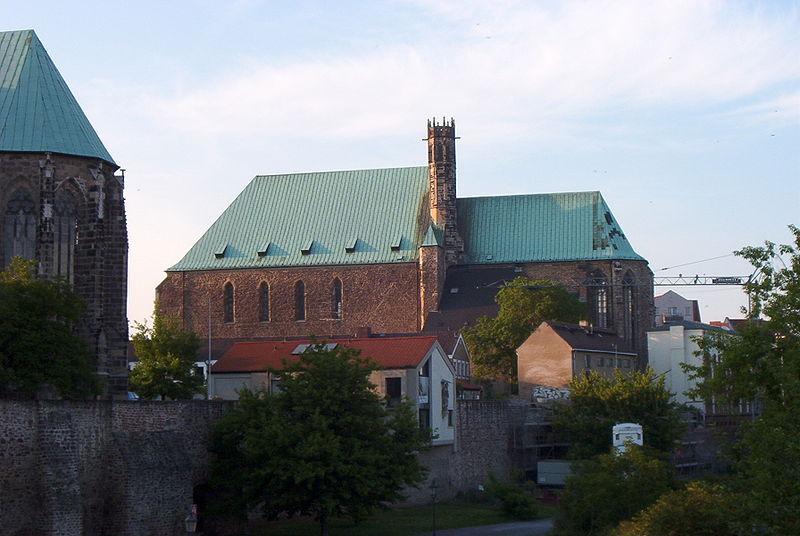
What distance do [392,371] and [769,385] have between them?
2384 cm

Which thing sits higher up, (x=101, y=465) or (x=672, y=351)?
(x=672, y=351)

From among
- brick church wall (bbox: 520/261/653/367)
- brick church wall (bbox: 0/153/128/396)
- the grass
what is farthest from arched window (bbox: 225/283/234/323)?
brick church wall (bbox: 0/153/128/396)

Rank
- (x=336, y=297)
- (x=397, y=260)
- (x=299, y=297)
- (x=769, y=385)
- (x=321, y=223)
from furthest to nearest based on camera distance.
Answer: (x=321, y=223)
(x=299, y=297)
(x=336, y=297)
(x=397, y=260)
(x=769, y=385)

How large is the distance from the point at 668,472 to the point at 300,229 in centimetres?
5111

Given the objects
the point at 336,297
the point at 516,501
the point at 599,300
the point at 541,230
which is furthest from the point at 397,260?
the point at 516,501

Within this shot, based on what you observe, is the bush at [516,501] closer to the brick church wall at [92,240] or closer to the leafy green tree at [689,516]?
the brick church wall at [92,240]

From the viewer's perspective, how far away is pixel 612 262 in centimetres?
9338

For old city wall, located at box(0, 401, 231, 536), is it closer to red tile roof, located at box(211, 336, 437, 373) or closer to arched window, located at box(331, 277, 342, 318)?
red tile roof, located at box(211, 336, 437, 373)

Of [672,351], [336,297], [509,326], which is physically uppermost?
[336,297]

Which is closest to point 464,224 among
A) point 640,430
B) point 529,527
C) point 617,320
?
point 617,320

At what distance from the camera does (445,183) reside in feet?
316

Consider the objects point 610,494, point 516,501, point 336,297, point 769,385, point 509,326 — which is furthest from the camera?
point 336,297

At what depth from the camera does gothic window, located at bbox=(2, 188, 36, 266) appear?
54.3 m

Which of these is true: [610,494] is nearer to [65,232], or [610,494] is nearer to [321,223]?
[65,232]
